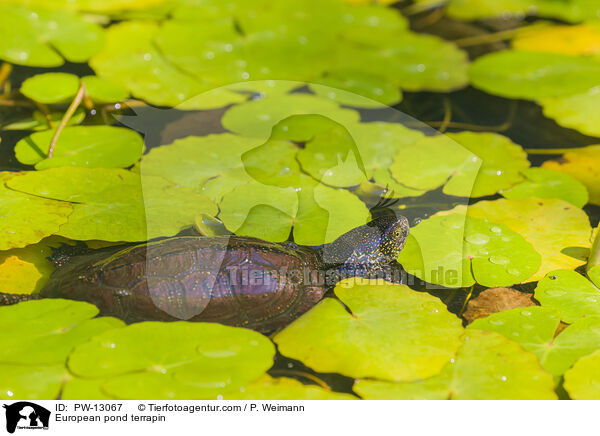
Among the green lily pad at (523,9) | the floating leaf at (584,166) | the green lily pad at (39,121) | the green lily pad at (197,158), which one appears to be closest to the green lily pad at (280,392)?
the green lily pad at (197,158)

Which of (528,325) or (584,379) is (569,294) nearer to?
(528,325)

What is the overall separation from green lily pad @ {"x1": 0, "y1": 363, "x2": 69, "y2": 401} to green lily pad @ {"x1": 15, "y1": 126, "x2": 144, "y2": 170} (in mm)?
924

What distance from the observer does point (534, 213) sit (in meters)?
2.05

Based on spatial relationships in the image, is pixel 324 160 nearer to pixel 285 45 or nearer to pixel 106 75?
pixel 285 45

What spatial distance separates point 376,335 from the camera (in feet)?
5.14

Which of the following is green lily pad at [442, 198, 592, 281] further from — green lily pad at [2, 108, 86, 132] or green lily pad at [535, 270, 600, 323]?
green lily pad at [2, 108, 86, 132]

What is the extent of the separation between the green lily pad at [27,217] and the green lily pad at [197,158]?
392 millimetres

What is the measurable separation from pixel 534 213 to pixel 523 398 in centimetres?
85

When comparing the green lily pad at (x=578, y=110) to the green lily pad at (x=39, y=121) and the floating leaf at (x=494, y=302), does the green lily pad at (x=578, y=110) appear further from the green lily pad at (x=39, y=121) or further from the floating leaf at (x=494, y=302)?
the green lily pad at (x=39, y=121)

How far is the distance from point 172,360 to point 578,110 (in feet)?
7.48

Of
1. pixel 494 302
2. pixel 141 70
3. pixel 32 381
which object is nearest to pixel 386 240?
pixel 494 302

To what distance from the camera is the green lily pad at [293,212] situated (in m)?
1.91

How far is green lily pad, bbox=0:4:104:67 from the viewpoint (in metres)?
2.70
